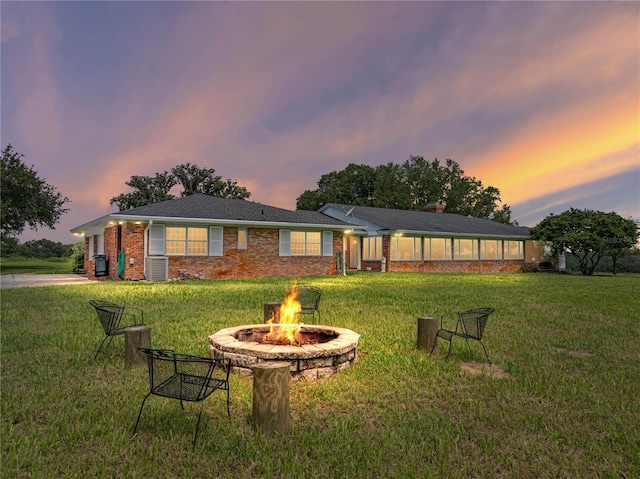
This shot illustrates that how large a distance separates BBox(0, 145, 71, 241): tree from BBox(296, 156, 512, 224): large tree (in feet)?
97.4

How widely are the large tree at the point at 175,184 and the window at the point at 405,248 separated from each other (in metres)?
24.3

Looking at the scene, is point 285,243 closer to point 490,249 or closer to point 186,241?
point 186,241

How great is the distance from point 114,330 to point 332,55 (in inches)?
668

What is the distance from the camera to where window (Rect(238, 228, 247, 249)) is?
2200cm

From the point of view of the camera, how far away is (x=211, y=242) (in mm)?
21266

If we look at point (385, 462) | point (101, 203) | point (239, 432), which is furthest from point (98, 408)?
point (101, 203)

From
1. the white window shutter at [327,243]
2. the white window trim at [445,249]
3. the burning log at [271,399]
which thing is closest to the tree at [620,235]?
the white window trim at [445,249]

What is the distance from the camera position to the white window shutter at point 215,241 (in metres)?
21.2

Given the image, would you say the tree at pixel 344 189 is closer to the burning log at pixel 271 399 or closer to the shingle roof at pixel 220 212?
the shingle roof at pixel 220 212

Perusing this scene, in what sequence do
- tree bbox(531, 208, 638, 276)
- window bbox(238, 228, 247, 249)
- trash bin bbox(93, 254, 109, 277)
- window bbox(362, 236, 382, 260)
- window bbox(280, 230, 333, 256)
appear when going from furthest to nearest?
tree bbox(531, 208, 638, 276)
window bbox(362, 236, 382, 260)
window bbox(280, 230, 333, 256)
window bbox(238, 228, 247, 249)
trash bin bbox(93, 254, 109, 277)

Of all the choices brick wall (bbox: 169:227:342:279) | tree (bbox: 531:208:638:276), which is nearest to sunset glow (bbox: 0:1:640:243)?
tree (bbox: 531:208:638:276)

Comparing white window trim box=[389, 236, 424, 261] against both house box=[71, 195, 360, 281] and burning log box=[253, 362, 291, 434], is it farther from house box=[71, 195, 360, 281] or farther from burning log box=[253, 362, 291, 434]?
burning log box=[253, 362, 291, 434]

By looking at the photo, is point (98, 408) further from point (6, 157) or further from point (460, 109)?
point (6, 157)

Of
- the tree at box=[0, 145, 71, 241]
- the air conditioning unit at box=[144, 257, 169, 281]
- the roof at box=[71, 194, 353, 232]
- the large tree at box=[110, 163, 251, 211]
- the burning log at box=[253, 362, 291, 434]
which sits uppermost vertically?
the large tree at box=[110, 163, 251, 211]
